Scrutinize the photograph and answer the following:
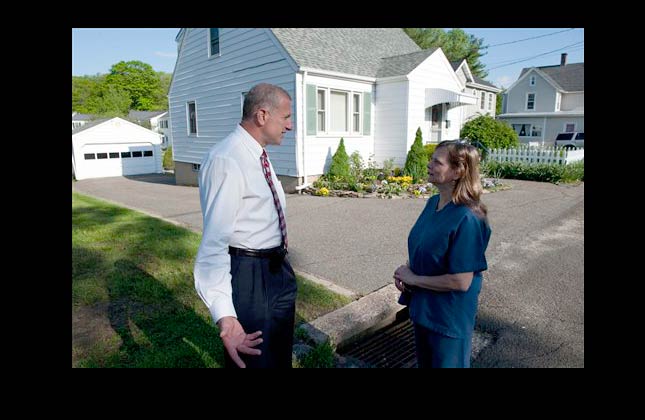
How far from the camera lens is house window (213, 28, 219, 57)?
590 inches

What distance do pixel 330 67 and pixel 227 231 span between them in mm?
12081

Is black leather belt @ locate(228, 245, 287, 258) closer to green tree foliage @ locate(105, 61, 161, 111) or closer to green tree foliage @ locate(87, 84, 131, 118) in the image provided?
green tree foliage @ locate(87, 84, 131, 118)

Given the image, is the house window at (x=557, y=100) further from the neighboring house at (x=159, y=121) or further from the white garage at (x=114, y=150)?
the neighboring house at (x=159, y=121)

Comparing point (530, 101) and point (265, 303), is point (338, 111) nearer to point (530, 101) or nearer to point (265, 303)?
point (265, 303)

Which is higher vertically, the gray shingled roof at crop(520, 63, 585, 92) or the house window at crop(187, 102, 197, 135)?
the gray shingled roof at crop(520, 63, 585, 92)

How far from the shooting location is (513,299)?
4504 millimetres

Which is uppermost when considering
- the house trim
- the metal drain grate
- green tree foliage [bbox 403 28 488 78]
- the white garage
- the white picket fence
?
green tree foliage [bbox 403 28 488 78]

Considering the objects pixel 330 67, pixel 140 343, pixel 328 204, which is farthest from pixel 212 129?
pixel 140 343

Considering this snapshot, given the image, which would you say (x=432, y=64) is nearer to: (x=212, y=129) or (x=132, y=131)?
(x=212, y=129)

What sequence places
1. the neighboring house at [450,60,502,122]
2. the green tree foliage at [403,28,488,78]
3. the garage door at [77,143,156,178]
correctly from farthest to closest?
the green tree foliage at [403,28,488,78] < the garage door at [77,143,156,178] < the neighboring house at [450,60,502,122]

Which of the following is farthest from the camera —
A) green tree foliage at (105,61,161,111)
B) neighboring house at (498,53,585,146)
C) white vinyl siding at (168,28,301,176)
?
green tree foliage at (105,61,161,111)

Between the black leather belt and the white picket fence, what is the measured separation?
15438 millimetres

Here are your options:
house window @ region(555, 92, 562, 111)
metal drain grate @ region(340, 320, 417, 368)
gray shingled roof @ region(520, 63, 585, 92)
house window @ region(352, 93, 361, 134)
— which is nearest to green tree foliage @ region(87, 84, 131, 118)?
house window @ region(352, 93, 361, 134)

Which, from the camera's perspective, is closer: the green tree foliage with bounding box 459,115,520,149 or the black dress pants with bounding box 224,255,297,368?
the black dress pants with bounding box 224,255,297,368
